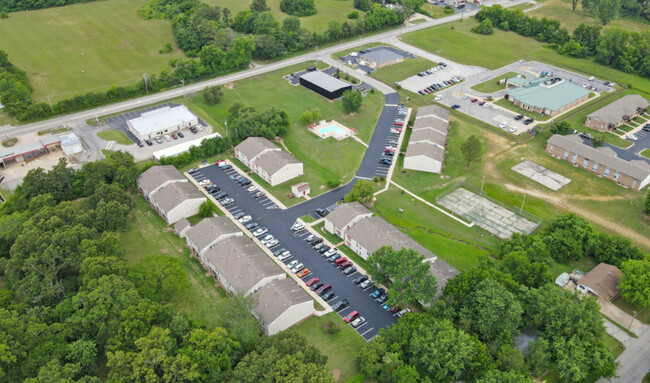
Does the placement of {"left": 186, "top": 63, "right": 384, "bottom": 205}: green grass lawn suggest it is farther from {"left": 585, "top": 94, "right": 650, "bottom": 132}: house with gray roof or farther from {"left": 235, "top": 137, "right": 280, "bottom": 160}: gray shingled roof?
{"left": 585, "top": 94, "right": 650, "bottom": 132}: house with gray roof

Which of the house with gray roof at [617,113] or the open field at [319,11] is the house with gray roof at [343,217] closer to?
the house with gray roof at [617,113]

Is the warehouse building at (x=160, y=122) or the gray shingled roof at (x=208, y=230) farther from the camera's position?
the warehouse building at (x=160, y=122)

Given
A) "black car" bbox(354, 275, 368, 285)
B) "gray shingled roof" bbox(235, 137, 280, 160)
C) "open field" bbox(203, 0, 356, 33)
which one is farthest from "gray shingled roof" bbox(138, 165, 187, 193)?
"open field" bbox(203, 0, 356, 33)

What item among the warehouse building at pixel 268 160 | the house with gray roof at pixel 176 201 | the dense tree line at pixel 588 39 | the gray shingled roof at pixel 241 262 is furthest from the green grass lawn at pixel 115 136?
the dense tree line at pixel 588 39

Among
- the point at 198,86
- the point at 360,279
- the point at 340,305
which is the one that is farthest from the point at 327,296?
the point at 198,86

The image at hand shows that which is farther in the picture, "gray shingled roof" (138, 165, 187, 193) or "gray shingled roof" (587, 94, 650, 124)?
"gray shingled roof" (587, 94, 650, 124)

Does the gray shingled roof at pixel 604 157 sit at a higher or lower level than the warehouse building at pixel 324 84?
lower
